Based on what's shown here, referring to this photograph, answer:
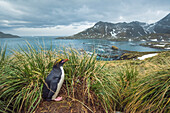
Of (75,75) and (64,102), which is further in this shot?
(75,75)

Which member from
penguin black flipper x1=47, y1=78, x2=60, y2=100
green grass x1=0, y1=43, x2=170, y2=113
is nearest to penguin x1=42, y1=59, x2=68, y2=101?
penguin black flipper x1=47, y1=78, x2=60, y2=100

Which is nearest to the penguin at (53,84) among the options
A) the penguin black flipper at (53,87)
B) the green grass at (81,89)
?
the penguin black flipper at (53,87)

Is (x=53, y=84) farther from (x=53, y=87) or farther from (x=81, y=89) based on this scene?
(x=81, y=89)

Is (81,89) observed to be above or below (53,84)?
below

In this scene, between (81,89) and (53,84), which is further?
(81,89)

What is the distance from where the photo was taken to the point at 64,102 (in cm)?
254

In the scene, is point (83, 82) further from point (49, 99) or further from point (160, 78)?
point (160, 78)

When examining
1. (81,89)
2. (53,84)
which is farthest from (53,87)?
(81,89)

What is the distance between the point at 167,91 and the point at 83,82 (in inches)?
85.8

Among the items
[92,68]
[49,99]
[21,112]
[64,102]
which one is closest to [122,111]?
[92,68]

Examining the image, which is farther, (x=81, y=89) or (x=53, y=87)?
(x=81, y=89)

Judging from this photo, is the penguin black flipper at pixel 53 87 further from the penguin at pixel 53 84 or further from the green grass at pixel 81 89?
the green grass at pixel 81 89

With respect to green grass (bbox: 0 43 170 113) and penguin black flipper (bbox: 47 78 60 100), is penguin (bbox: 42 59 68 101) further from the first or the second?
green grass (bbox: 0 43 170 113)

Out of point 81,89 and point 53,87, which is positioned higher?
point 53,87
